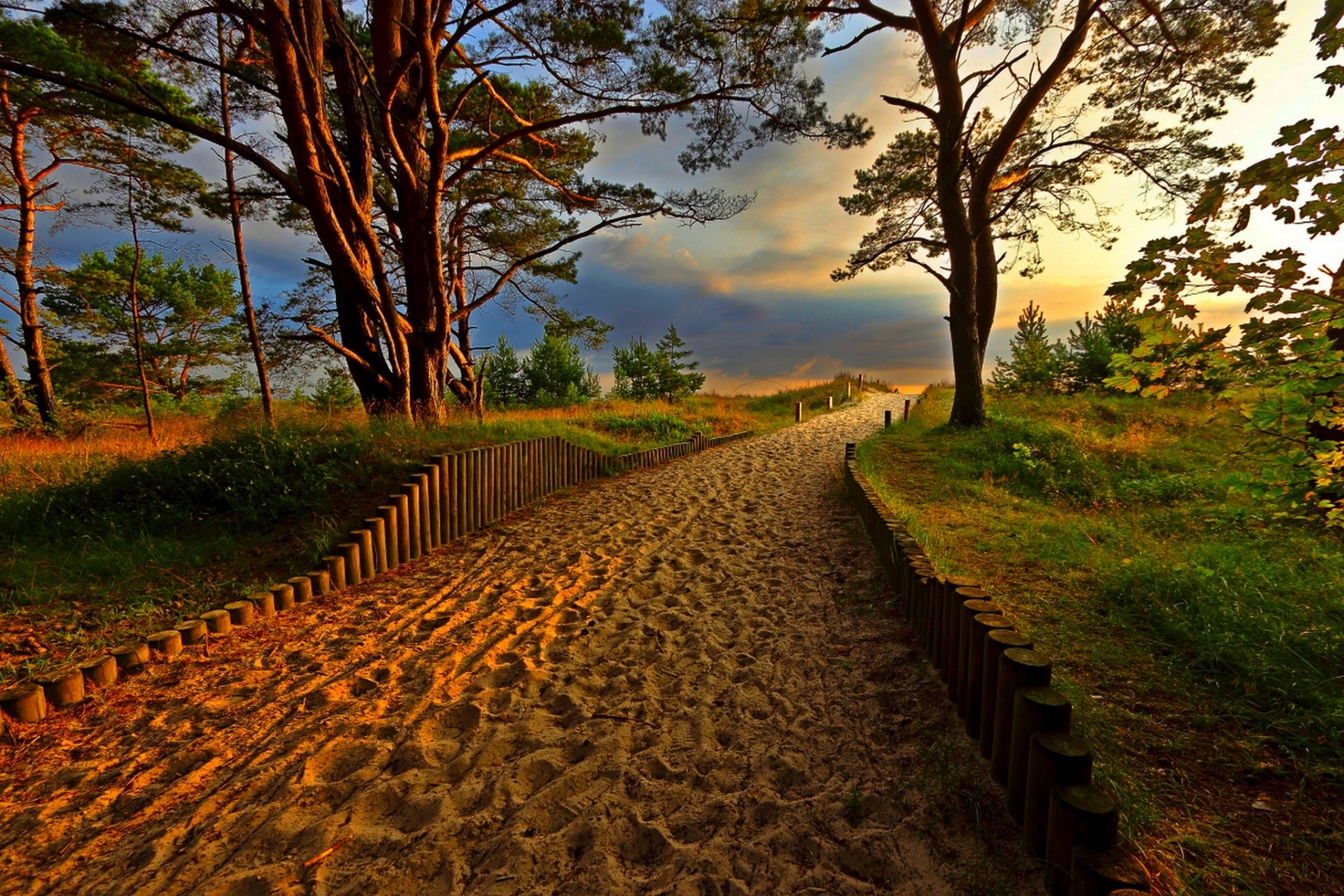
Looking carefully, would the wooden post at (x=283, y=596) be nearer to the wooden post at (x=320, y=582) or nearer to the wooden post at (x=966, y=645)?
the wooden post at (x=320, y=582)

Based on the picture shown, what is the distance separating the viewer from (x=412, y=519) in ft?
18.1

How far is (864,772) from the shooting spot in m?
2.48

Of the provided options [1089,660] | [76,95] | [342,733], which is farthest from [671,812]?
[76,95]

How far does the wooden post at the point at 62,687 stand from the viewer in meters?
3.01

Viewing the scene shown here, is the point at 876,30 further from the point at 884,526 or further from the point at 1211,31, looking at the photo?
the point at 884,526

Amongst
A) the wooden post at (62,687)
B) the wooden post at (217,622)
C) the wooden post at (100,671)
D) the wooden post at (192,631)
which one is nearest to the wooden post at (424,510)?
the wooden post at (217,622)

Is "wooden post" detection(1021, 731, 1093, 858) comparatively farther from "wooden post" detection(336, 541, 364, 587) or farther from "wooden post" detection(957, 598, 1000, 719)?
"wooden post" detection(336, 541, 364, 587)

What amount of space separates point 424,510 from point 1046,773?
5.58 metres

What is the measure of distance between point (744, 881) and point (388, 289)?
9169 mm

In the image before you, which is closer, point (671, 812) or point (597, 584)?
point (671, 812)

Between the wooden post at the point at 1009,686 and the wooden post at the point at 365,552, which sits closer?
the wooden post at the point at 1009,686

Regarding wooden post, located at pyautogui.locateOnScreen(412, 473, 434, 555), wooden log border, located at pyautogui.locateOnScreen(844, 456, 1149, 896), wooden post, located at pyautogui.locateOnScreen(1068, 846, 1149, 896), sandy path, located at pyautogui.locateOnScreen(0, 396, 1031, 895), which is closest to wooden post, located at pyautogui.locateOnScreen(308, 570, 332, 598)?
sandy path, located at pyautogui.locateOnScreen(0, 396, 1031, 895)

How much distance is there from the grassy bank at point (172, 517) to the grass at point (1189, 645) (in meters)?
5.94

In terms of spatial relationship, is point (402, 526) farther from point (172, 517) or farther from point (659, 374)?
point (659, 374)
